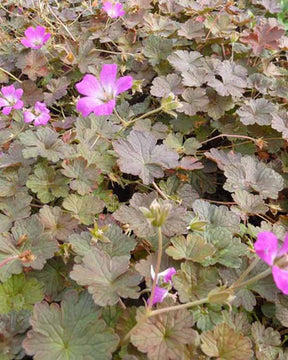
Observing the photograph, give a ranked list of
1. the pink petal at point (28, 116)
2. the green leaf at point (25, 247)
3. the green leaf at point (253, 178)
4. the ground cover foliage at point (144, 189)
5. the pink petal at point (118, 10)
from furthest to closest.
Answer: the pink petal at point (118, 10) < the pink petal at point (28, 116) < the green leaf at point (253, 178) < the green leaf at point (25, 247) < the ground cover foliage at point (144, 189)

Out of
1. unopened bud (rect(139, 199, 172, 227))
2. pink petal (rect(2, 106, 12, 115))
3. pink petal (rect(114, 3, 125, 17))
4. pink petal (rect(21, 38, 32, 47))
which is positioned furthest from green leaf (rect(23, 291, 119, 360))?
pink petal (rect(114, 3, 125, 17))

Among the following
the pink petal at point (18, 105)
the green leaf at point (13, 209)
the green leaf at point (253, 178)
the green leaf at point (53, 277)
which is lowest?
the green leaf at point (253, 178)

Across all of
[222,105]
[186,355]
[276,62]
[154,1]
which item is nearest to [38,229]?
[186,355]

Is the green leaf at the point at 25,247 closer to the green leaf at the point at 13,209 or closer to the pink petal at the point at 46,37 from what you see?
the green leaf at the point at 13,209

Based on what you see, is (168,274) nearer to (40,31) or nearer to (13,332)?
(13,332)

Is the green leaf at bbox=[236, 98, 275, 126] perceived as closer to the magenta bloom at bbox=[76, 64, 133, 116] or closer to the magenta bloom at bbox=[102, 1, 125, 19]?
the magenta bloom at bbox=[76, 64, 133, 116]

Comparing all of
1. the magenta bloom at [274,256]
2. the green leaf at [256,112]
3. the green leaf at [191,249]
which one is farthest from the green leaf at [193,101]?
the magenta bloom at [274,256]
